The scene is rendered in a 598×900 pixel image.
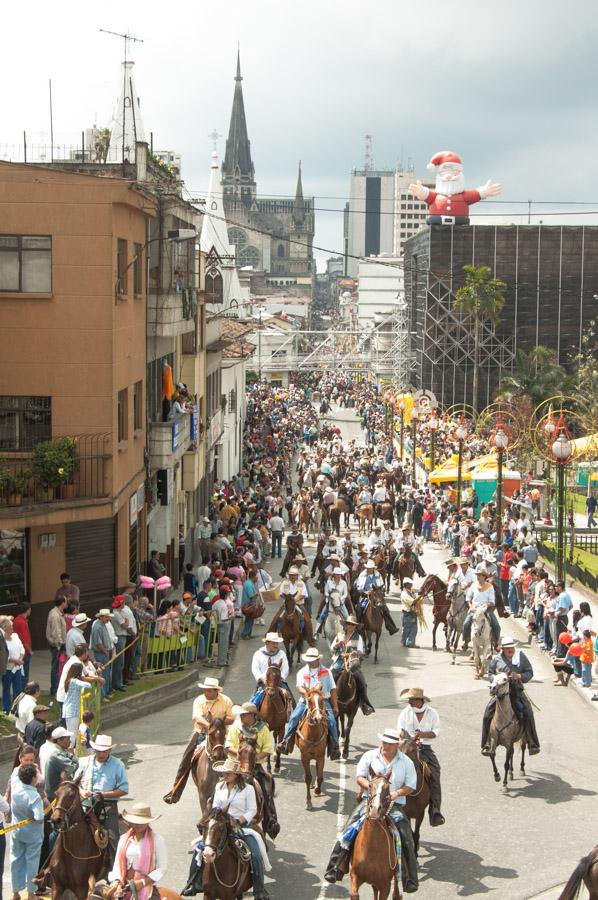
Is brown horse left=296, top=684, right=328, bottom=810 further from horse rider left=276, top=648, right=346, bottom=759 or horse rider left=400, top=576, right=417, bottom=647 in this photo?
horse rider left=400, top=576, right=417, bottom=647

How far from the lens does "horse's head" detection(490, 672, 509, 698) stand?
1711 cm

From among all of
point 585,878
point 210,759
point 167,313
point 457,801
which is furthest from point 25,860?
point 167,313

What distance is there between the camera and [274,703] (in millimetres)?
17344

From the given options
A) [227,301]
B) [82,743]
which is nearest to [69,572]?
[82,743]

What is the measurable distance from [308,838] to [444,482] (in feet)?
115

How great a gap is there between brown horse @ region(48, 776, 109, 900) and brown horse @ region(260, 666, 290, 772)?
513 centimetres

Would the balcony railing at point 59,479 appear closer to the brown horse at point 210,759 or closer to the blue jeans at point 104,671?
the blue jeans at point 104,671

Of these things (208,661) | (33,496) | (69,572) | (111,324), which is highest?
(111,324)

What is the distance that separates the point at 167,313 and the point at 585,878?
21.6 metres

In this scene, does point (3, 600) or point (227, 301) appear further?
point (227, 301)

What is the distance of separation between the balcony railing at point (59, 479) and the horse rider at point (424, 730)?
9800 millimetres

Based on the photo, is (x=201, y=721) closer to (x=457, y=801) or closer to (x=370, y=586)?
(x=457, y=801)

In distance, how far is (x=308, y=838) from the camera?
50.7 ft

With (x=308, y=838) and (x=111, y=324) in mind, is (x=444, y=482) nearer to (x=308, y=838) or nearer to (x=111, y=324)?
(x=111, y=324)
